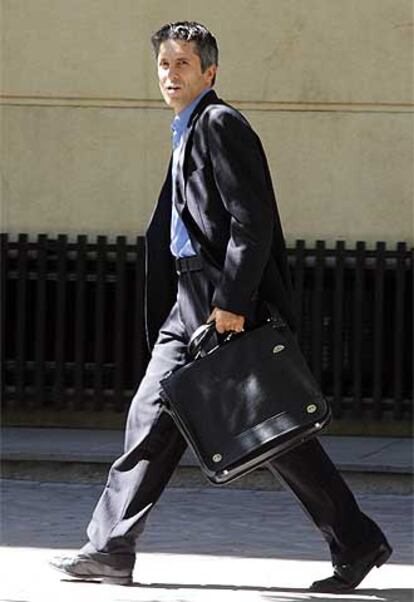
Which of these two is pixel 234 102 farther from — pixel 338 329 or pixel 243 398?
pixel 243 398

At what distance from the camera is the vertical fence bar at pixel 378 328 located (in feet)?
31.9

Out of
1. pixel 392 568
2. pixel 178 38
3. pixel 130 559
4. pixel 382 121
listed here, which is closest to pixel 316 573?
pixel 392 568

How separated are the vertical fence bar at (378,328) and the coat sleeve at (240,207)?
12.1 feet

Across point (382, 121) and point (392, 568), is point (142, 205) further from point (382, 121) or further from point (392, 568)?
point (392, 568)

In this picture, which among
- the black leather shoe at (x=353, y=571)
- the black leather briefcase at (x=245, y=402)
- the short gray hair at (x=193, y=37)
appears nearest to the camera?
the black leather briefcase at (x=245, y=402)

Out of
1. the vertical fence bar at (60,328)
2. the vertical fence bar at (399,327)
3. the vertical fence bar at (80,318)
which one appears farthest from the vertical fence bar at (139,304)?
the vertical fence bar at (399,327)

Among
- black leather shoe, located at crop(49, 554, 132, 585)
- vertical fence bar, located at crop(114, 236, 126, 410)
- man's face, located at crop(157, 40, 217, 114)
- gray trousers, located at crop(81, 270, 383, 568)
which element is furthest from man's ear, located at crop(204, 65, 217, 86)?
vertical fence bar, located at crop(114, 236, 126, 410)

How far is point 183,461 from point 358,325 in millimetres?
1350

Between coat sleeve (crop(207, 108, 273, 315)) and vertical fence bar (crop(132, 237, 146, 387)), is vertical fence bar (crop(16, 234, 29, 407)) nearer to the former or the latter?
vertical fence bar (crop(132, 237, 146, 387))

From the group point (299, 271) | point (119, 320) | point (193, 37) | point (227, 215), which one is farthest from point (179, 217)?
point (119, 320)

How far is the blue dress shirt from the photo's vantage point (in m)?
6.25

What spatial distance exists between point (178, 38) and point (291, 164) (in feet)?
12.7

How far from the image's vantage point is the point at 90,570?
6336 mm

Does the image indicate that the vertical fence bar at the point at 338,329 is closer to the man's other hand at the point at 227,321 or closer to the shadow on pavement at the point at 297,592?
the shadow on pavement at the point at 297,592
